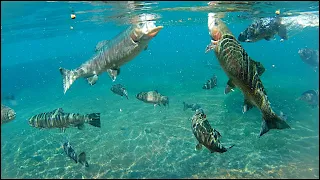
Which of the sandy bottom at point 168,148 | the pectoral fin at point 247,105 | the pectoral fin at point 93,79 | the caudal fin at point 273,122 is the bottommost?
the sandy bottom at point 168,148

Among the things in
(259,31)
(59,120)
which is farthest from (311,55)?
(59,120)

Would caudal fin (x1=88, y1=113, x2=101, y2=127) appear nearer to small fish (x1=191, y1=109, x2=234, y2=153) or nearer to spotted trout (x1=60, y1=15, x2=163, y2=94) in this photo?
spotted trout (x1=60, y1=15, x2=163, y2=94)

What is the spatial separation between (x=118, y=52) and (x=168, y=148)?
7959 millimetres

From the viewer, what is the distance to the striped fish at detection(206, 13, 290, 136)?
2.69 meters

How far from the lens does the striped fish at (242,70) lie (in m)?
2.69

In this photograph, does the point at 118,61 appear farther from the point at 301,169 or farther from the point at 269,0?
the point at 269,0

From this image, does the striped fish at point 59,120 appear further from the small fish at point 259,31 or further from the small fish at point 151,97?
the small fish at point 259,31

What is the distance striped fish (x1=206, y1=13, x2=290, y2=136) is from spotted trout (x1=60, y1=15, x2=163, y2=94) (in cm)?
217

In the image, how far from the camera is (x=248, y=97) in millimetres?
2998

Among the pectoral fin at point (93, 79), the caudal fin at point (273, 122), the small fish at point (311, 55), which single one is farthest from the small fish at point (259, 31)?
the small fish at point (311, 55)

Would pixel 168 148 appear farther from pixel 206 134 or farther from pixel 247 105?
pixel 247 105

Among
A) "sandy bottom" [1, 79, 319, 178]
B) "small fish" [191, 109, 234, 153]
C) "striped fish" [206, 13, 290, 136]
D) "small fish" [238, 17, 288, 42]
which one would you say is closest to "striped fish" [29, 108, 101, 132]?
"small fish" [191, 109, 234, 153]

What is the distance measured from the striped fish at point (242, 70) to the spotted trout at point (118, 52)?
7.13 feet

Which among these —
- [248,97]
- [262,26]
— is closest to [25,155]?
[262,26]
